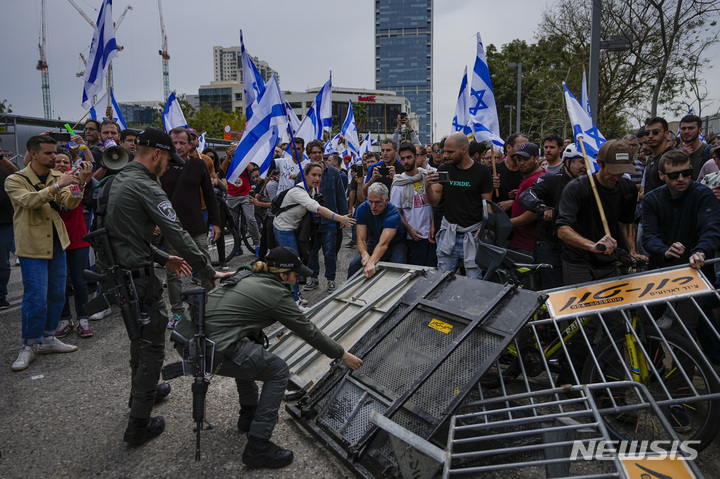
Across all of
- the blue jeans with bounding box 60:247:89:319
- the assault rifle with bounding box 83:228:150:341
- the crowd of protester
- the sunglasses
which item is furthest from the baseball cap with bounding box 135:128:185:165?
the sunglasses

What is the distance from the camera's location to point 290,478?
2.92 meters

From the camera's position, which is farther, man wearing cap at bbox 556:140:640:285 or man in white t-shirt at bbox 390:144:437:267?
man in white t-shirt at bbox 390:144:437:267

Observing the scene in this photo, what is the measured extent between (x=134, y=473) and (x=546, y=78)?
25.7m

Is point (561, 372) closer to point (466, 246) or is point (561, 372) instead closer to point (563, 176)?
point (466, 246)

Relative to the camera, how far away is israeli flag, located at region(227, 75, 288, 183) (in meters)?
6.18

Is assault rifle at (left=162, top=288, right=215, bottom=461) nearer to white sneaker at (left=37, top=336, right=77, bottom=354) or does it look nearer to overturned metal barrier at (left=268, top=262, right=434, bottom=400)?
overturned metal barrier at (left=268, top=262, right=434, bottom=400)

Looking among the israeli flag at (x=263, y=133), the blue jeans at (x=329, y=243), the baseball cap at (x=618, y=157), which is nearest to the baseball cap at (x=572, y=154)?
the baseball cap at (x=618, y=157)

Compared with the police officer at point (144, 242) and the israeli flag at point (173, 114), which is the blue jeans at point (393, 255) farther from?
the israeli flag at point (173, 114)

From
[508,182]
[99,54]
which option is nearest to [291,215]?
[508,182]

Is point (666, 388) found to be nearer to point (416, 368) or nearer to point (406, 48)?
point (416, 368)

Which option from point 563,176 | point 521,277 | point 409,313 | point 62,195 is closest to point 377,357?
point 409,313

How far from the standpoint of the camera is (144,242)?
3463mm

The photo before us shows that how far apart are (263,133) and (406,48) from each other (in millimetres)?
198410

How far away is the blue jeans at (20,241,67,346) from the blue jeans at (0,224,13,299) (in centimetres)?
150
